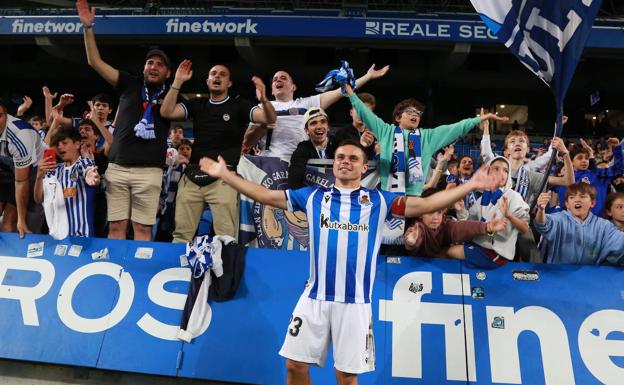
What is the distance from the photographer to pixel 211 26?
16609 mm

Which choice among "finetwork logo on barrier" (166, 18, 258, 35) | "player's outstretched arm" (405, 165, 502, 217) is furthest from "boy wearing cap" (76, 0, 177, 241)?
"finetwork logo on barrier" (166, 18, 258, 35)

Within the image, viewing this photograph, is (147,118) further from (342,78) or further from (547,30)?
(547,30)

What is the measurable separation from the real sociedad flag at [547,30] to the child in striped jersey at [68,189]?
4.02 metres

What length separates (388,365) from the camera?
3.65 m

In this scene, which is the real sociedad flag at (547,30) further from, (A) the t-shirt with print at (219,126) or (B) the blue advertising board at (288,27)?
(B) the blue advertising board at (288,27)

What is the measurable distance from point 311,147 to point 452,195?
1.95 m

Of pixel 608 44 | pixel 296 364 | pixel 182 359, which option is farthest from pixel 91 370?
pixel 608 44

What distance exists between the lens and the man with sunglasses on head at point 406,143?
4.45 m

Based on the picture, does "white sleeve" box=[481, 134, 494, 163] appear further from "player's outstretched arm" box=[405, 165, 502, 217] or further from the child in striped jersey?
the child in striped jersey

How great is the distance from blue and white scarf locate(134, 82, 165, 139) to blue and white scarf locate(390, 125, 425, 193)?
2.42 meters

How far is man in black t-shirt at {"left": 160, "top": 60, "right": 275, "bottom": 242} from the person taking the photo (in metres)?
4.57

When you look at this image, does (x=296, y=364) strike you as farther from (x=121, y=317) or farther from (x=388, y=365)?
(x=121, y=317)

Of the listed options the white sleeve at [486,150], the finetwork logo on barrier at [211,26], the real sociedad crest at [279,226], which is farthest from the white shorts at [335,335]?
the finetwork logo on barrier at [211,26]

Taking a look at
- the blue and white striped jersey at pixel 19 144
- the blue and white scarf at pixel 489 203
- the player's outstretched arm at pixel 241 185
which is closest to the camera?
the player's outstretched arm at pixel 241 185
